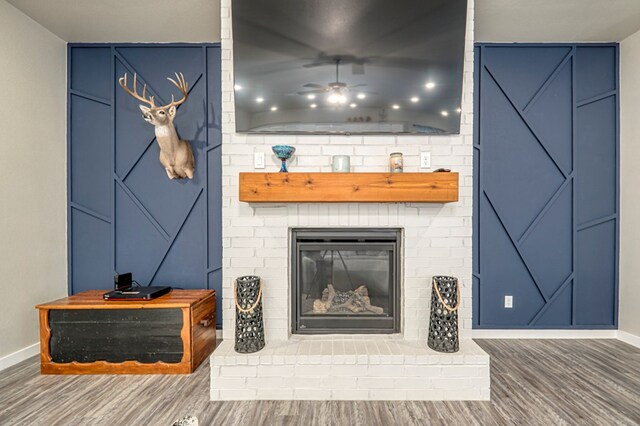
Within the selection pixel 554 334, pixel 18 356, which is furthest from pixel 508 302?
pixel 18 356

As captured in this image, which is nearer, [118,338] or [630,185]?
[118,338]

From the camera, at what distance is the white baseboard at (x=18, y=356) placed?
7.23 feet

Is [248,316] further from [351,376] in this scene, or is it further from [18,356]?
[18,356]

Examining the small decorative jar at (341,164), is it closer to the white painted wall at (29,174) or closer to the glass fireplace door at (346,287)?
the glass fireplace door at (346,287)

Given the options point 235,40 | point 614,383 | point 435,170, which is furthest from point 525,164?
point 235,40

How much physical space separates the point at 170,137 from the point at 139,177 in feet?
1.87

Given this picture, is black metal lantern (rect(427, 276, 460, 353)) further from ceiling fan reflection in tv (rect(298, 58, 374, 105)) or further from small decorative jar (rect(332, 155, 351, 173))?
ceiling fan reflection in tv (rect(298, 58, 374, 105))

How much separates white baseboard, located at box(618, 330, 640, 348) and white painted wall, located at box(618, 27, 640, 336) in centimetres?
3

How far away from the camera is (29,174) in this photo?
2412 mm

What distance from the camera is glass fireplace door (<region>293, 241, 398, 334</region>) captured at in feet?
7.05

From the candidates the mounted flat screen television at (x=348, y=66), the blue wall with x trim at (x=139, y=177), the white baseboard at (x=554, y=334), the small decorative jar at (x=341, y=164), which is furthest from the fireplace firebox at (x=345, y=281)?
the white baseboard at (x=554, y=334)

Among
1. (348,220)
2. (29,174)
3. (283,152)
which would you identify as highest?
(283,152)

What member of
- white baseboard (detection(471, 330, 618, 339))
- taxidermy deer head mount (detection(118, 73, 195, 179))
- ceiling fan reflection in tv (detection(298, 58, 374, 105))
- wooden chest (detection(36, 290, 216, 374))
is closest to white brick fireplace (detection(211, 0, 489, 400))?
ceiling fan reflection in tv (detection(298, 58, 374, 105))

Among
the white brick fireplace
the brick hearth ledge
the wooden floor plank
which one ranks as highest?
the white brick fireplace
